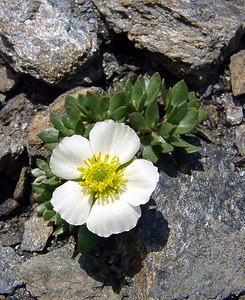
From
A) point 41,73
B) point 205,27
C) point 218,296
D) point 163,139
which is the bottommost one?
point 218,296

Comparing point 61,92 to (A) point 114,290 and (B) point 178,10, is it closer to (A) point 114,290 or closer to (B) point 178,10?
(B) point 178,10

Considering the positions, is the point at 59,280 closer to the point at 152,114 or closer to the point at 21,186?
the point at 21,186

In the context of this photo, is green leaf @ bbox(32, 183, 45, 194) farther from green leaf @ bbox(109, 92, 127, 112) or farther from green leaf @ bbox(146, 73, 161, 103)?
green leaf @ bbox(146, 73, 161, 103)

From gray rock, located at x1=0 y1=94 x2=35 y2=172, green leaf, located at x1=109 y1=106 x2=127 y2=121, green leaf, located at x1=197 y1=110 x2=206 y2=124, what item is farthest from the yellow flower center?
gray rock, located at x1=0 y1=94 x2=35 y2=172

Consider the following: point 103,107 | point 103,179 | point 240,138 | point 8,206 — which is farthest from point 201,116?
point 8,206

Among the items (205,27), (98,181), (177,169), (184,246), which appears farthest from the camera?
(205,27)

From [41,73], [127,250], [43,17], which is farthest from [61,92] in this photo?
[127,250]
